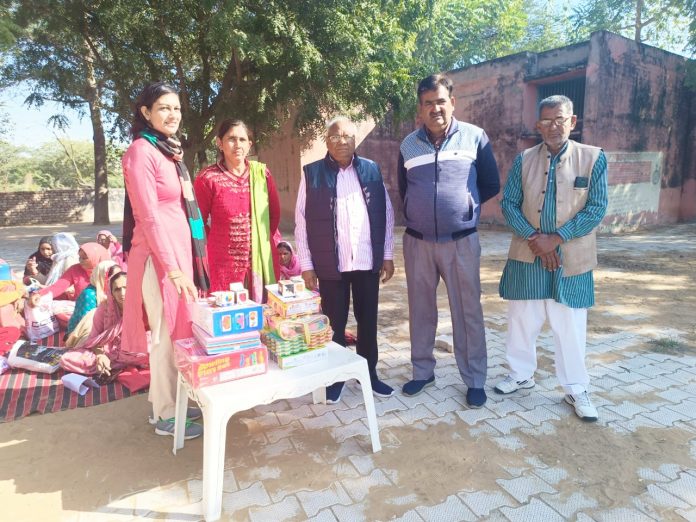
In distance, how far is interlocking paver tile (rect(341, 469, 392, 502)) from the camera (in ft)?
7.08

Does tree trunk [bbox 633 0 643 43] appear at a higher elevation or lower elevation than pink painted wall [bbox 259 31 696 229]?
Answer: higher

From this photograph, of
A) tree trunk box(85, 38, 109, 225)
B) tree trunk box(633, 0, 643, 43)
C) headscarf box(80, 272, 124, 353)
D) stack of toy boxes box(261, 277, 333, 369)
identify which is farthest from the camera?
tree trunk box(633, 0, 643, 43)

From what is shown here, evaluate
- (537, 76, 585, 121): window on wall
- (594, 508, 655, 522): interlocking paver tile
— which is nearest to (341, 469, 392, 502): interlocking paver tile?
(594, 508, 655, 522): interlocking paver tile

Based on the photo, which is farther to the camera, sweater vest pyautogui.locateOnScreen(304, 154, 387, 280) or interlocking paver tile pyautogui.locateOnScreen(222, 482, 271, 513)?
sweater vest pyautogui.locateOnScreen(304, 154, 387, 280)

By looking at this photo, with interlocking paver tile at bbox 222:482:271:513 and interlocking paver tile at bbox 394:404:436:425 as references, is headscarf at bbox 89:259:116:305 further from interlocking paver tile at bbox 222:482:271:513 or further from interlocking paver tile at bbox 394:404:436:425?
interlocking paver tile at bbox 394:404:436:425

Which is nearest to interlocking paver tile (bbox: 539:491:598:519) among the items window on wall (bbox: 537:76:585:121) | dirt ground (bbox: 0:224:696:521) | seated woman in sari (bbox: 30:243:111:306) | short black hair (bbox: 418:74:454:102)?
dirt ground (bbox: 0:224:696:521)

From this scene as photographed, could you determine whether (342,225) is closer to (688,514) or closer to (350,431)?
(350,431)

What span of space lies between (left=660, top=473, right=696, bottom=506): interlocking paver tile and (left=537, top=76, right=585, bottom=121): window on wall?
11.6 metres

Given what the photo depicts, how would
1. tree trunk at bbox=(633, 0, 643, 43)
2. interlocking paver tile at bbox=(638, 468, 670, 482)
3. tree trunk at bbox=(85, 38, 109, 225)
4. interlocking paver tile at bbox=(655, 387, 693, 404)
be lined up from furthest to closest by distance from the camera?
tree trunk at bbox=(633, 0, 643, 43) → tree trunk at bbox=(85, 38, 109, 225) → interlocking paver tile at bbox=(655, 387, 693, 404) → interlocking paver tile at bbox=(638, 468, 670, 482)

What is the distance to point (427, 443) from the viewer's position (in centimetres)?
257

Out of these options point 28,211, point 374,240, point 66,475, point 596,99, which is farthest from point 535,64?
point 28,211

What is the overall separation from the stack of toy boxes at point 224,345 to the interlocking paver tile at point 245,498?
0.54m

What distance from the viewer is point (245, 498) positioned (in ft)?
7.04

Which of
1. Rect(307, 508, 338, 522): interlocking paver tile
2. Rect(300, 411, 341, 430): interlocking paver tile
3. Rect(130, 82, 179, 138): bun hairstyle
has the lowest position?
Rect(307, 508, 338, 522): interlocking paver tile
